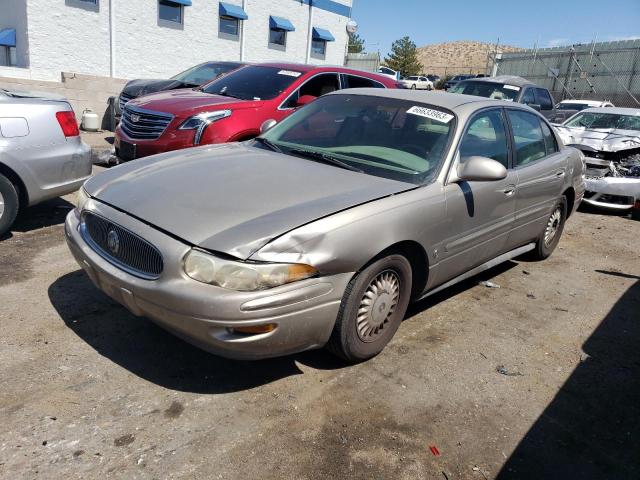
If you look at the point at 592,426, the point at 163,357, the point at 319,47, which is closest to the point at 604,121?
the point at 592,426

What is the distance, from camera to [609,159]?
8.99 m

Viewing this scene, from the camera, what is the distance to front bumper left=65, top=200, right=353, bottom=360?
2.61m

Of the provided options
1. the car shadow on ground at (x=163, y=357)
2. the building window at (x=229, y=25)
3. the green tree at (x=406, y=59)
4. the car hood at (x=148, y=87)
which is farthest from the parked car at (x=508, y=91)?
the green tree at (x=406, y=59)

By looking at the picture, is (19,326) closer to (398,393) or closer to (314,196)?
(314,196)

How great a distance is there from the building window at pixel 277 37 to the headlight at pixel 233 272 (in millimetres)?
17677

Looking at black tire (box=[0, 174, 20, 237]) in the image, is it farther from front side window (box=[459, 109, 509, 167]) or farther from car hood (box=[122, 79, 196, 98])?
car hood (box=[122, 79, 196, 98])

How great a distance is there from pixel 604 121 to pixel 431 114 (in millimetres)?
7968

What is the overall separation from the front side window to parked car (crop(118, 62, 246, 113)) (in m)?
7.24

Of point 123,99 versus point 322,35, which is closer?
point 123,99

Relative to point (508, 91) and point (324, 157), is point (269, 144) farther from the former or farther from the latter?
point (508, 91)

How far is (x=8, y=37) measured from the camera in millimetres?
12859

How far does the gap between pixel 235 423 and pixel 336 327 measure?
2.44 ft

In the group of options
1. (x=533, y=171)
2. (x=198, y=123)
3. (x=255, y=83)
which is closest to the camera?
(x=533, y=171)

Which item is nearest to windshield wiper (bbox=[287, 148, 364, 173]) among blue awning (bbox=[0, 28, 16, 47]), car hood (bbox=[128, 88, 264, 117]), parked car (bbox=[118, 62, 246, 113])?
car hood (bbox=[128, 88, 264, 117])
